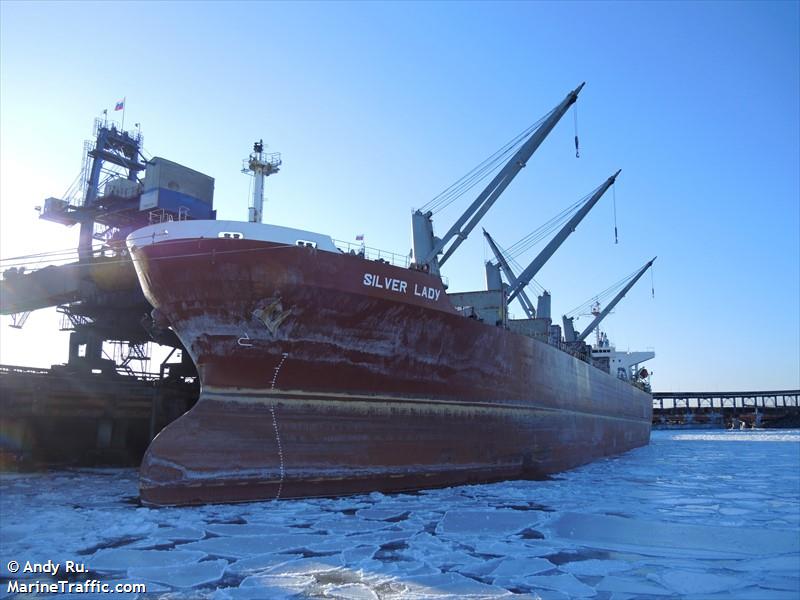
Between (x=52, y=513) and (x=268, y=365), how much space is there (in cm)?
410

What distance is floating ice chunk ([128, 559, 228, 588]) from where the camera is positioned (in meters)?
5.68

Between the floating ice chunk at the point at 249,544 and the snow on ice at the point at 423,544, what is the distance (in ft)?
0.08

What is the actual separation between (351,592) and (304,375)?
5.78m

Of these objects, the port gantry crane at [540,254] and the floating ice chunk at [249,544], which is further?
the port gantry crane at [540,254]

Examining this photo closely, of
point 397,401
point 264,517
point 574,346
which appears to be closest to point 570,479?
point 397,401

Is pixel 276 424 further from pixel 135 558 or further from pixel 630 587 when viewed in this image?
pixel 630 587

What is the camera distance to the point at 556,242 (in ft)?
80.7

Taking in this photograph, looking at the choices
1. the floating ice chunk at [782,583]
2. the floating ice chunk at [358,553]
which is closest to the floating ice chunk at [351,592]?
the floating ice chunk at [358,553]

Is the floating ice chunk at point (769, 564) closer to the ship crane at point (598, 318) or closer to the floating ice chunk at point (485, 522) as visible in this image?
the floating ice chunk at point (485, 522)

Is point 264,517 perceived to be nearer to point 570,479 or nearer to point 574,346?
point 570,479

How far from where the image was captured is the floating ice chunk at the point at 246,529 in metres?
7.70

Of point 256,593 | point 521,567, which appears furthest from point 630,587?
point 256,593

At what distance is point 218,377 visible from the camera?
10.5 metres

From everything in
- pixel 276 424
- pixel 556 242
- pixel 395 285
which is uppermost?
pixel 556 242
